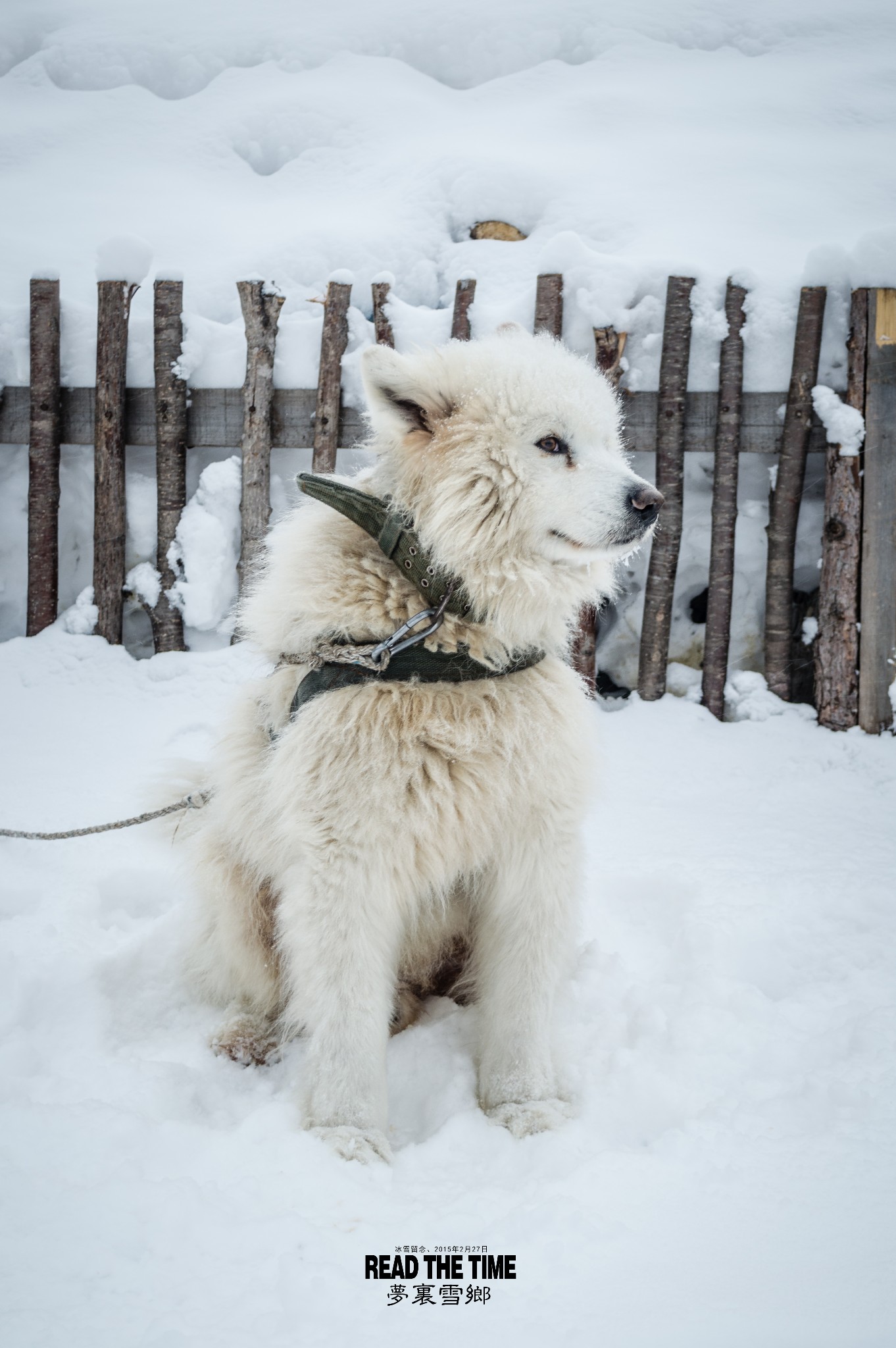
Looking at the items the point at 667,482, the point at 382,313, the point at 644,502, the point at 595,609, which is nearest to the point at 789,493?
the point at 667,482

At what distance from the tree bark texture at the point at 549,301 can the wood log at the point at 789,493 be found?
1.33m

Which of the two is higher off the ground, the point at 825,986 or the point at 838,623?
the point at 838,623

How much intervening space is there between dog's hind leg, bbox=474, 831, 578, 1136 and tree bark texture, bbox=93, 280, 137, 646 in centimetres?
389

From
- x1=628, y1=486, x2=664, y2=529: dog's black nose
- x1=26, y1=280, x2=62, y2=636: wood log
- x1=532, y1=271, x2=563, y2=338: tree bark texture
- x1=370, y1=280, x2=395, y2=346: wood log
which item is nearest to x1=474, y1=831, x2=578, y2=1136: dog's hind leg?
x1=628, y1=486, x2=664, y2=529: dog's black nose

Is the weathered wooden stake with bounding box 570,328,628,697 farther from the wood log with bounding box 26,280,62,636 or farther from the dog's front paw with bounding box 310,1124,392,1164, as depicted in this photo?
the wood log with bounding box 26,280,62,636

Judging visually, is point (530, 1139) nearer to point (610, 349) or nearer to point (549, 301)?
point (610, 349)

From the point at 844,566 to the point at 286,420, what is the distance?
134 inches

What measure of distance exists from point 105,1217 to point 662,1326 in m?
0.94

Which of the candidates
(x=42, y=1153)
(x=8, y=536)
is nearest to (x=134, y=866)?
(x=42, y=1153)

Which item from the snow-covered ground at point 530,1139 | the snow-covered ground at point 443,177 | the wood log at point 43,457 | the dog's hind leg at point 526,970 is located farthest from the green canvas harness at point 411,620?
the wood log at point 43,457

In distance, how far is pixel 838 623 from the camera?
415cm

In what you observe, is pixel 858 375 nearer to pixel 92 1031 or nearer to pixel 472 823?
pixel 472 823

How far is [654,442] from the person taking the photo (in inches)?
178

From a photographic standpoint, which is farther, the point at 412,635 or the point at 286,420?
the point at 286,420
